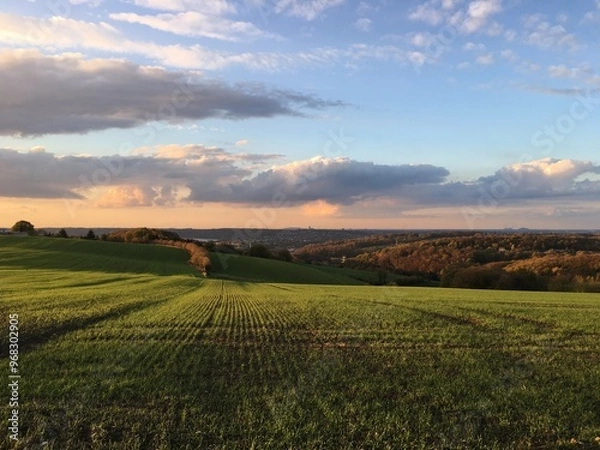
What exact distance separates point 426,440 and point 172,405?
5883mm

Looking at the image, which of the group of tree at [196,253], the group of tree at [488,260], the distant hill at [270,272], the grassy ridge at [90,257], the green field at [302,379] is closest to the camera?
the green field at [302,379]

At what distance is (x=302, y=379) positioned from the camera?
46.7 feet

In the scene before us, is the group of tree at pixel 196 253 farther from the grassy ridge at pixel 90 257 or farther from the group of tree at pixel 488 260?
the group of tree at pixel 488 260

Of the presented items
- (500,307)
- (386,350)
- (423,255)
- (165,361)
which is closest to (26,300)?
(165,361)

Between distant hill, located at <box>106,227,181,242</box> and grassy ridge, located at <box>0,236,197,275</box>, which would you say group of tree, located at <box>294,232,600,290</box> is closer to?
distant hill, located at <box>106,227,181,242</box>

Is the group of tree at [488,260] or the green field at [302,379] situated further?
the group of tree at [488,260]

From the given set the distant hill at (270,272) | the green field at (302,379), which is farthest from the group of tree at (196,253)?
the green field at (302,379)

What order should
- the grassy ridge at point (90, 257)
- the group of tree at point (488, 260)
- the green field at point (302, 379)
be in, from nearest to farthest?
the green field at point (302, 379) → the grassy ridge at point (90, 257) → the group of tree at point (488, 260)

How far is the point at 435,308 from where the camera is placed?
110 feet

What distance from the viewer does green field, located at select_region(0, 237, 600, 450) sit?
400 inches

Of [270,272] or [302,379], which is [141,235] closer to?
[270,272]

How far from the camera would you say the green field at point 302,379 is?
10172 mm

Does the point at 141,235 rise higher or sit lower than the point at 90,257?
higher

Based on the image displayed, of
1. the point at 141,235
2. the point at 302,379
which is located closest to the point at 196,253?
the point at 141,235
